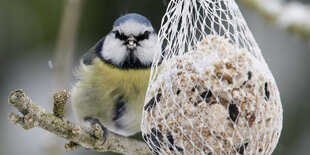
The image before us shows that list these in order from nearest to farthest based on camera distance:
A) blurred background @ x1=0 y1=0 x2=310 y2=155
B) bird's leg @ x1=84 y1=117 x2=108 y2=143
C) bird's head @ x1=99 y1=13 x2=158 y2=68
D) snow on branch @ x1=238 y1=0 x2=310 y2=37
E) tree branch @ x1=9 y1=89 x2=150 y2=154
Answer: tree branch @ x1=9 y1=89 x2=150 y2=154 < bird's leg @ x1=84 y1=117 x2=108 y2=143 < bird's head @ x1=99 y1=13 x2=158 y2=68 < snow on branch @ x1=238 y1=0 x2=310 y2=37 < blurred background @ x1=0 y1=0 x2=310 y2=155

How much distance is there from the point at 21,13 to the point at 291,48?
9.20 feet

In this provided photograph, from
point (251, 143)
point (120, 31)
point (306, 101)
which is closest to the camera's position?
point (251, 143)

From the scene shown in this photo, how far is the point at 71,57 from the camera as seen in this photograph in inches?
180

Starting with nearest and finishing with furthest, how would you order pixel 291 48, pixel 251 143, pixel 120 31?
pixel 251 143 < pixel 120 31 < pixel 291 48

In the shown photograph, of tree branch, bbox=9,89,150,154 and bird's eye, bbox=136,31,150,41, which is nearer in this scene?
tree branch, bbox=9,89,150,154

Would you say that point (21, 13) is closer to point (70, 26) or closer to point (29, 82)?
point (29, 82)

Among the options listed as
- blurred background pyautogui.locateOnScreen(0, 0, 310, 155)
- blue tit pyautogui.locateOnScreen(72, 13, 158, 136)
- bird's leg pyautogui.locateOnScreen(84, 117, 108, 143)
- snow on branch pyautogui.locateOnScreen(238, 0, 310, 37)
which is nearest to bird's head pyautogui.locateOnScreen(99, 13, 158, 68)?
blue tit pyautogui.locateOnScreen(72, 13, 158, 136)

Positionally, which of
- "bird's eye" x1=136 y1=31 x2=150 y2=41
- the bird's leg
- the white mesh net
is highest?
"bird's eye" x1=136 y1=31 x2=150 y2=41

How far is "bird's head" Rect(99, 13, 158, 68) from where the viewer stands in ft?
8.86

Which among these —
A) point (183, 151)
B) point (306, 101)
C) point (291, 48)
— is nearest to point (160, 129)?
point (183, 151)

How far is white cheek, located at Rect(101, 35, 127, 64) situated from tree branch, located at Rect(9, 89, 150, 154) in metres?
0.43

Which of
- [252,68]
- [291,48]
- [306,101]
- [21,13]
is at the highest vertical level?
[252,68]

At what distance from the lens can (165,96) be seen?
7.31ft

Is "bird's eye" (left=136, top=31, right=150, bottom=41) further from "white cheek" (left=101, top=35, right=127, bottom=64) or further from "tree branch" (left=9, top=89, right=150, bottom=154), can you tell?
"tree branch" (left=9, top=89, right=150, bottom=154)
